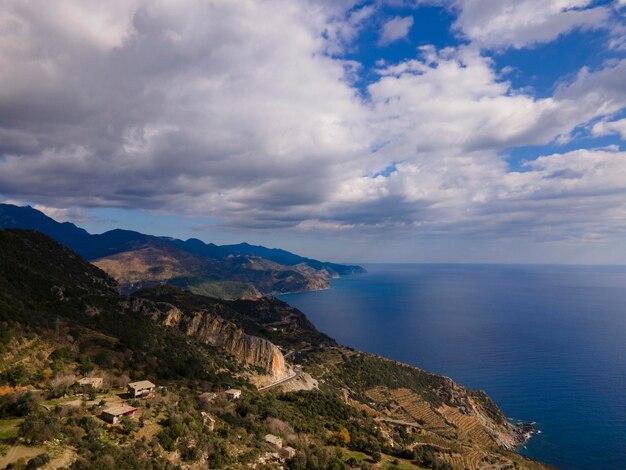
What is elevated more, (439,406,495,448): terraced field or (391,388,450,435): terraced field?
(391,388,450,435): terraced field

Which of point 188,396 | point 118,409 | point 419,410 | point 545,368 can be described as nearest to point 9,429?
point 118,409

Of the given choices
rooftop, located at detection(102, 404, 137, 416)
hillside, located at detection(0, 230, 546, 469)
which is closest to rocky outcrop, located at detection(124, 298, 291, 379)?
hillside, located at detection(0, 230, 546, 469)

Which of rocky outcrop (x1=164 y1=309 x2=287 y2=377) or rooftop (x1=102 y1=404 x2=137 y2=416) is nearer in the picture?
rooftop (x1=102 y1=404 x2=137 y2=416)

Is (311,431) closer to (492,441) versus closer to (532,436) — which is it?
(492,441)

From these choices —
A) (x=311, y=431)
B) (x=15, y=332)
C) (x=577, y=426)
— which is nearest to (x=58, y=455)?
(x=15, y=332)

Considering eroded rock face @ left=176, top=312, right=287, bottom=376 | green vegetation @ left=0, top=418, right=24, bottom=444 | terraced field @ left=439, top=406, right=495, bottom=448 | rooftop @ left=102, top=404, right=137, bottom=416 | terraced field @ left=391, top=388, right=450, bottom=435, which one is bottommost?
terraced field @ left=439, top=406, right=495, bottom=448

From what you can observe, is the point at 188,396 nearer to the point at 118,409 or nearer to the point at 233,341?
the point at 118,409

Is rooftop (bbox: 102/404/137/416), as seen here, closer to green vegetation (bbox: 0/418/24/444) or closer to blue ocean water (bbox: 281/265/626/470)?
green vegetation (bbox: 0/418/24/444)

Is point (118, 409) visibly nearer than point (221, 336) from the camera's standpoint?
Yes

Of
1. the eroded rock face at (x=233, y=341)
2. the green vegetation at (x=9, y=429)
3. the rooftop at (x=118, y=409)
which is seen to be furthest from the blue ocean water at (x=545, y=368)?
the green vegetation at (x=9, y=429)
